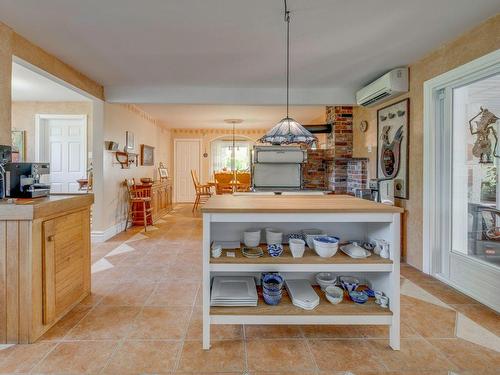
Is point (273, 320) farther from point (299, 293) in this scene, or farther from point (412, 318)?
point (412, 318)

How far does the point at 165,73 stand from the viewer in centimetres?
360

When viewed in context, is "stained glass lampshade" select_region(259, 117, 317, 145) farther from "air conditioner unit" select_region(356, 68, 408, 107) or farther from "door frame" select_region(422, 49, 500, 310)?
"air conditioner unit" select_region(356, 68, 408, 107)

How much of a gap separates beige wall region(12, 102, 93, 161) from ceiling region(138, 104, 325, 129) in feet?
3.41

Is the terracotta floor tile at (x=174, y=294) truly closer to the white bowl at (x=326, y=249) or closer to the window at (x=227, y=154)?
the white bowl at (x=326, y=249)

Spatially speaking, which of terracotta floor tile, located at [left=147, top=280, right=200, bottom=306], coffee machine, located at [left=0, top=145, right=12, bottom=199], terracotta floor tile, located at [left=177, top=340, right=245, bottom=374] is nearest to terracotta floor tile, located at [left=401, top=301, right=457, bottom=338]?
terracotta floor tile, located at [left=177, top=340, right=245, bottom=374]

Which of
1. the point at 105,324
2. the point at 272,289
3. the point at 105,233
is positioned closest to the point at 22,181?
the point at 105,324

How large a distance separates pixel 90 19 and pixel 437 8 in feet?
8.61

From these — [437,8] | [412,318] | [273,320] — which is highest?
[437,8]

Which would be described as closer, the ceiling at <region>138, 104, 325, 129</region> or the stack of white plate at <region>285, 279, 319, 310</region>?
the stack of white plate at <region>285, 279, 319, 310</region>

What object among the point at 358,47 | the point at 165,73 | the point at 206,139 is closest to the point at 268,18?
the point at 358,47

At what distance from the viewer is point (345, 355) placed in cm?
173

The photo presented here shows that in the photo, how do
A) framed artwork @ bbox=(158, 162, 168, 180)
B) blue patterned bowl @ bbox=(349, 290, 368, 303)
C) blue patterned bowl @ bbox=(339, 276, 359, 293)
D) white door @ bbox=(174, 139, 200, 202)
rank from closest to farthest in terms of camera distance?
blue patterned bowl @ bbox=(349, 290, 368, 303), blue patterned bowl @ bbox=(339, 276, 359, 293), framed artwork @ bbox=(158, 162, 168, 180), white door @ bbox=(174, 139, 200, 202)

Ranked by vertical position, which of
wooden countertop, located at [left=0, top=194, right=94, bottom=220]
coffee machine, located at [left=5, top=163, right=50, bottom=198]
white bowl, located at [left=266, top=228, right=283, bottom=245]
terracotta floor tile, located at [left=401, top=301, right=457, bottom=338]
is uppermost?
coffee machine, located at [left=5, top=163, right=50, bottom=198]

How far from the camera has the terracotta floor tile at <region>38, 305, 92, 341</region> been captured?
1.90m
